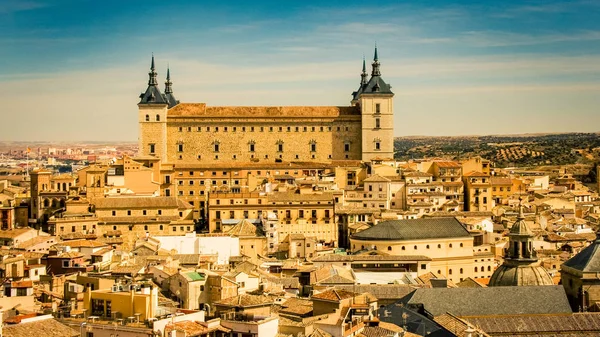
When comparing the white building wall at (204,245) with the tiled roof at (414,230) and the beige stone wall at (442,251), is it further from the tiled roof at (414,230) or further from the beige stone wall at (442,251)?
the tiled roof at (414,230)

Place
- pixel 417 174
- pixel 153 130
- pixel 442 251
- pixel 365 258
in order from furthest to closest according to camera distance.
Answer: pixel 153 130 < pixel 417 174 < pixel 442 251 < pixel 365 258

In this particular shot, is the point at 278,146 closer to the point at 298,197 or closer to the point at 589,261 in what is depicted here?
the point at 298,197

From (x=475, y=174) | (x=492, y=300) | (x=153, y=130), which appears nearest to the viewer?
(x=492, y=300)

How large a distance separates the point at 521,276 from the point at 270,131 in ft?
145

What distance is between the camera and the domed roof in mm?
37219

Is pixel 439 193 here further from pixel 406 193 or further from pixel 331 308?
pixel 331 308

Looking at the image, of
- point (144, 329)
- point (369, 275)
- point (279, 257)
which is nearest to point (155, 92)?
point (279, 257)

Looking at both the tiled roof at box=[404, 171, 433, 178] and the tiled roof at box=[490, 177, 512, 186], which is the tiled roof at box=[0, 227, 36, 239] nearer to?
the tiled roof at box=[404, 171, 433, 178]

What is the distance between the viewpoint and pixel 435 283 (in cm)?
4034

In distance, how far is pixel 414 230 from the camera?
171ft

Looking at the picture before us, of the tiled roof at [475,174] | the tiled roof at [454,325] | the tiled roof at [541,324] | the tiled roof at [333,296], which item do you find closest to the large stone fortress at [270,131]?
the tiled roof at [475,174]

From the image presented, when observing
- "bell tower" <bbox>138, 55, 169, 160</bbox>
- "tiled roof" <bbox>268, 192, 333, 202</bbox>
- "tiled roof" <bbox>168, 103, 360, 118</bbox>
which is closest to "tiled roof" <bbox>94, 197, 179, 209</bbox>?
"tiled roof" <bbox>268, 192, 333, 202</bbox>

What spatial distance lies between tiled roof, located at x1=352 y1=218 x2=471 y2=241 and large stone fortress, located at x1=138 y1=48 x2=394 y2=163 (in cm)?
2643

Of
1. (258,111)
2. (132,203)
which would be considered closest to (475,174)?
(258,111)
